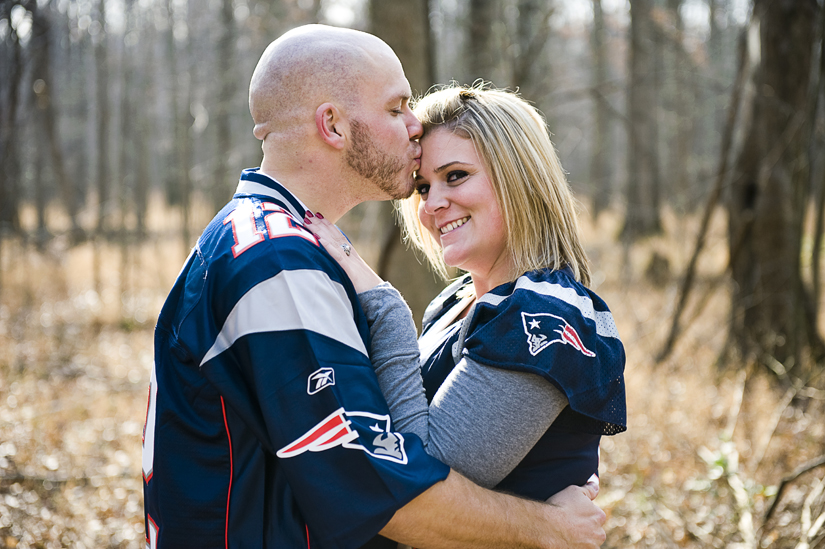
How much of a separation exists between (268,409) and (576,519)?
99cm

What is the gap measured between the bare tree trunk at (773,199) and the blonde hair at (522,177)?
16.2 feet

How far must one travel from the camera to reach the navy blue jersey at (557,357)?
1787 mm

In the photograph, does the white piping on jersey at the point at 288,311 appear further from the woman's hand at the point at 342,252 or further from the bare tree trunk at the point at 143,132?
the bare tree trunk at the point at 143,132

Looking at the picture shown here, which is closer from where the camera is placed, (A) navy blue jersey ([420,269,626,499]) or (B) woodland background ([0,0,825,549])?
(A) navy blue jersey ([420,269,626,499])

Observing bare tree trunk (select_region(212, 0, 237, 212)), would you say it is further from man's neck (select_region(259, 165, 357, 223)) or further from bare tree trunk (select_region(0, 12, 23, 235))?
man's neck (select_region(259, 165, 357, 223))

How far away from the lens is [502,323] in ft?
6.01

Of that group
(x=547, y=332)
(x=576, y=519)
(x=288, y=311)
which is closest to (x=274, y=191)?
(x=288, y=311)

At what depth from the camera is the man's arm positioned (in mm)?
1623

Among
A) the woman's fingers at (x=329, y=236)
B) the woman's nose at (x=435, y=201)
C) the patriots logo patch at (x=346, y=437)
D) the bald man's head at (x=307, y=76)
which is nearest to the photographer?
the patriots logo patch at (x=346, y=437)

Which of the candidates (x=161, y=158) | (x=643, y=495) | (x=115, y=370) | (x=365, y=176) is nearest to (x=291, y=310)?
(x=365, y=176)

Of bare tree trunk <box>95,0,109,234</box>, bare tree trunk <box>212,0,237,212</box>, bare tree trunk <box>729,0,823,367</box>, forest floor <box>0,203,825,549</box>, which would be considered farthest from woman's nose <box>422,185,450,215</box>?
bare tree trunk <box>95,0,109,234</box>

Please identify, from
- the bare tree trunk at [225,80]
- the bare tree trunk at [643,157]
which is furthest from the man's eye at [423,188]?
the bare tree trunk at [643,157]

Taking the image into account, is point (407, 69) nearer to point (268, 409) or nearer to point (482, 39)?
point (268, 409)

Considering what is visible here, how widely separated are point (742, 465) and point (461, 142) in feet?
12.8
